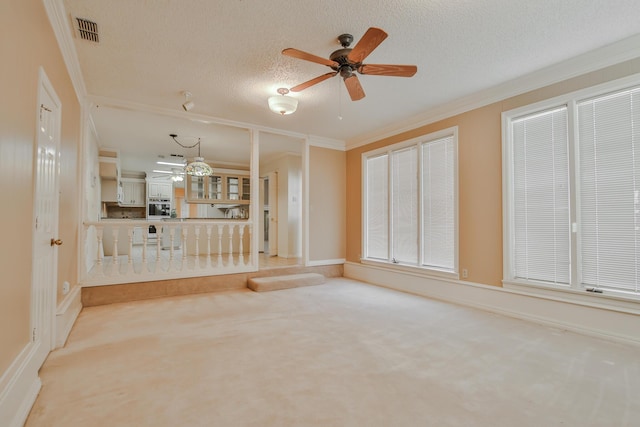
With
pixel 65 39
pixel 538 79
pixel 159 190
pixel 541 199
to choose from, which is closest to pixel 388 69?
pixel 538 79

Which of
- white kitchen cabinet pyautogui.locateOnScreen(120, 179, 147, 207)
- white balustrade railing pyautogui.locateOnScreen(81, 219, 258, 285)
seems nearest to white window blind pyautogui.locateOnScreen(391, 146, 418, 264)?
white balustrade railing pyautogui.locateOnScreen(81, 219, 258, 285)

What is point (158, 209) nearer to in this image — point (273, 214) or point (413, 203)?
point (273, 214)

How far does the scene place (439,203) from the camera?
167 inches

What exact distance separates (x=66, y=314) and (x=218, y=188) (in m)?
5.72

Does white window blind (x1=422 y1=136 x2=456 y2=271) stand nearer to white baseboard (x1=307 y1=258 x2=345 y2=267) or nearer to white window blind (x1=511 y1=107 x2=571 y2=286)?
white window blind (x1=511 y1=107 x2=571 y2=286)

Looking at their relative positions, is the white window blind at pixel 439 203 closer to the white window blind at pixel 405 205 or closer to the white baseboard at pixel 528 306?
→ the white window blind at pixel 405 205

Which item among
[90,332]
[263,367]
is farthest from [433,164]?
[90,332]

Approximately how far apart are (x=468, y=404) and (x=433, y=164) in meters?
3.29

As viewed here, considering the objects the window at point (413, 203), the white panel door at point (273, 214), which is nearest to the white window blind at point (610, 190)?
the window at point (413, 203)

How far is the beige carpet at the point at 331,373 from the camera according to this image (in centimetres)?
162

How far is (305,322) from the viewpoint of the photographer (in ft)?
10.3

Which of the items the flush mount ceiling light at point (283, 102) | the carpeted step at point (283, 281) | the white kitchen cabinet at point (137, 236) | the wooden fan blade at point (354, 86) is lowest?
the carpeted step at point (283, 281)

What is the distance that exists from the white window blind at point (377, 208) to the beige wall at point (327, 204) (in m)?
0.62

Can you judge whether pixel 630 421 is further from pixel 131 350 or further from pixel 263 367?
pixel 131 350
